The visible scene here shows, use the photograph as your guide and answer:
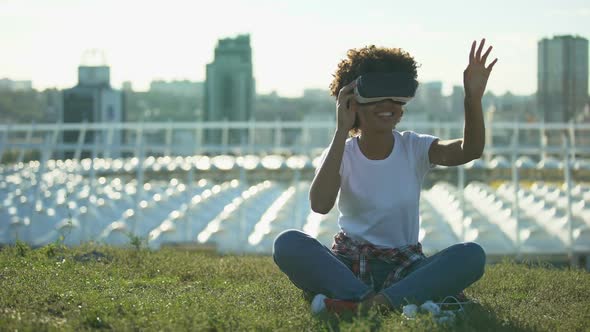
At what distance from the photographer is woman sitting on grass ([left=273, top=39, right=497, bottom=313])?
484 centimetres

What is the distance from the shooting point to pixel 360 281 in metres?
4.86

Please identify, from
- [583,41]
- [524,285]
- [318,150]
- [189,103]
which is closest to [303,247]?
[524,285]

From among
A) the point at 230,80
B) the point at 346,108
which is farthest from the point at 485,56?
the point at 230,80

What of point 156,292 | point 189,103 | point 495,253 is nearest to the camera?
point 156,292

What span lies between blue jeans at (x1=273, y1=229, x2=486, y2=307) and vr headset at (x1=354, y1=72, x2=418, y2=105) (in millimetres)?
760

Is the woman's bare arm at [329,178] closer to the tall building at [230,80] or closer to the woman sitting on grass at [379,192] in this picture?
the woman sitting on grass at [379,192]

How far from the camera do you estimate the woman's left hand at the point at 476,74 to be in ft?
16.2

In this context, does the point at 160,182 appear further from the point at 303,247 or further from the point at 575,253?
the point at 303,247

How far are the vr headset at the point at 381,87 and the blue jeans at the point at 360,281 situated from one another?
76 cm

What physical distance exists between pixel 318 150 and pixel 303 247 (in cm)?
1797

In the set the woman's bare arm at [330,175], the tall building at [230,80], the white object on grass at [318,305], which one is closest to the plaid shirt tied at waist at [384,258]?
the woman's bare arm at [330,175]

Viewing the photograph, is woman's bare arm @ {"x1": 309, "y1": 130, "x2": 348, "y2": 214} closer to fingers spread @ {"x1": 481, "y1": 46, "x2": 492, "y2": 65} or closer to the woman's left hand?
the woman's left hand

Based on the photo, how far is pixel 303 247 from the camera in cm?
496

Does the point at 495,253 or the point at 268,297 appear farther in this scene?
the point at 495,253
